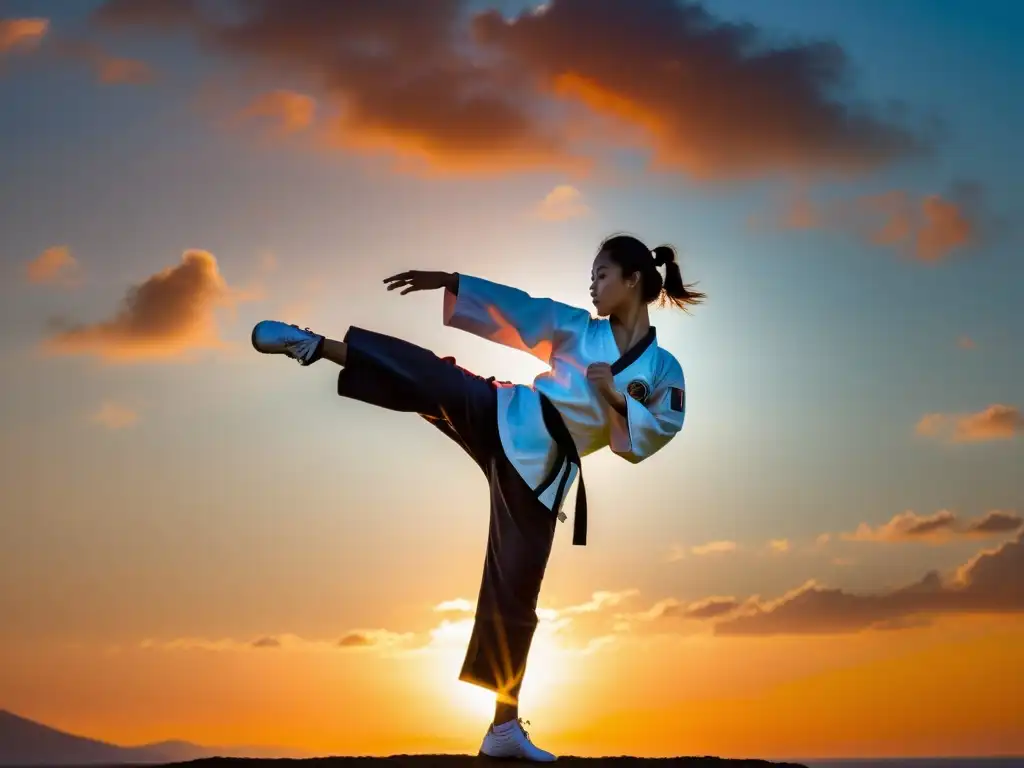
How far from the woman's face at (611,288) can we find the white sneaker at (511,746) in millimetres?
2300

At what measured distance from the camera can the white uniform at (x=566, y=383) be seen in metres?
6.49

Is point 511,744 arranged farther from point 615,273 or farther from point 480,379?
point 615,273

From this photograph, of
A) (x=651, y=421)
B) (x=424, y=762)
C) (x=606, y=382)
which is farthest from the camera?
(x=651, y=421)

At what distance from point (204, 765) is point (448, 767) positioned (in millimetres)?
1234

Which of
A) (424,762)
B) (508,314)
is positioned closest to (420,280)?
(508,314)

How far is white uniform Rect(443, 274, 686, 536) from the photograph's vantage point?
6488mm

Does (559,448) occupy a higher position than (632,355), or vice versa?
(632,355)

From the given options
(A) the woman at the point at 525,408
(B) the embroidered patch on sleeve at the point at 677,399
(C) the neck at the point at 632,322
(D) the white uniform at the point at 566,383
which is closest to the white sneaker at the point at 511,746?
(A) the woman at the point at 525,408

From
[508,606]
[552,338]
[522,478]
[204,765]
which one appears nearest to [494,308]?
[552,338]

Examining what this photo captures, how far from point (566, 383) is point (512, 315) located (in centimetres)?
49

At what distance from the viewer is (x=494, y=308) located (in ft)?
22.0

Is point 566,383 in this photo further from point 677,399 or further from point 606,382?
point 677,399

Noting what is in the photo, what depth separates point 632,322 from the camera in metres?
6.80

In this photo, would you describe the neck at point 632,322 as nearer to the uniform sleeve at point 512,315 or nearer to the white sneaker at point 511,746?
the uniform sleeve at point 512,315
